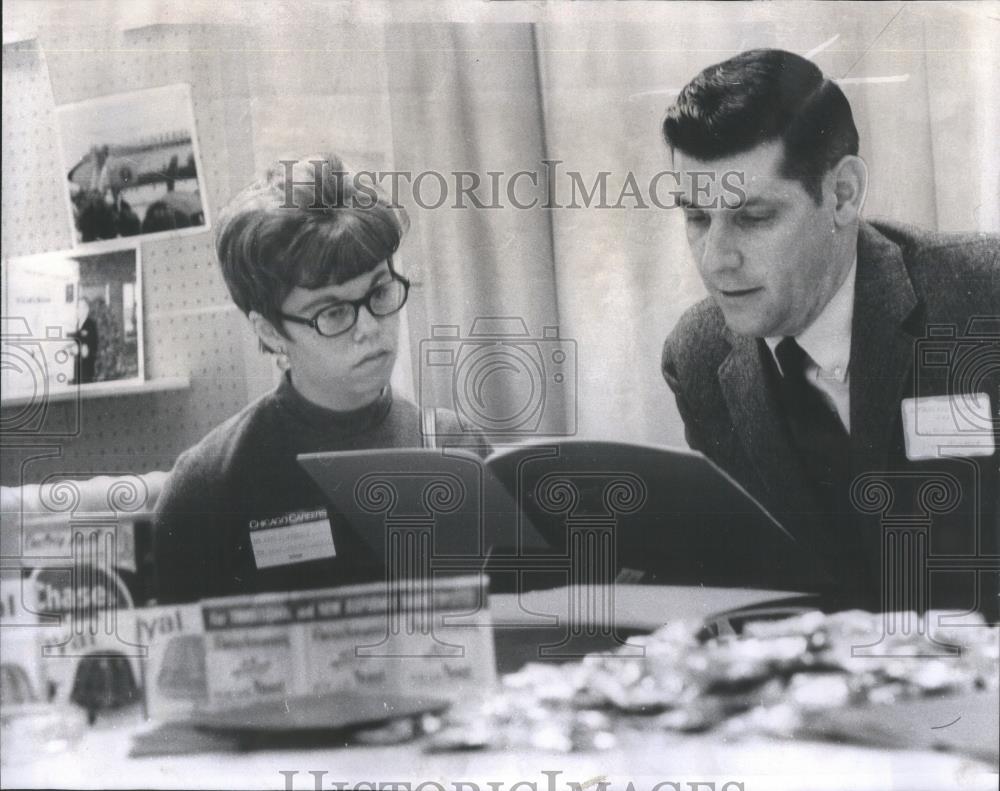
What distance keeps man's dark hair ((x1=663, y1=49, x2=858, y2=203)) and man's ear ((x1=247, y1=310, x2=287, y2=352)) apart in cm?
117

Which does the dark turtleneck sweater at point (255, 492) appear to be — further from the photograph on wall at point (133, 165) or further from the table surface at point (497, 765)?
the photograph on wall at point (133, 165)

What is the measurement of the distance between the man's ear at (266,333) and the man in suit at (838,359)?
1.04 m

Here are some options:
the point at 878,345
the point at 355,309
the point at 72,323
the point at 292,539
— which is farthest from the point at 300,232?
the point at 878,345

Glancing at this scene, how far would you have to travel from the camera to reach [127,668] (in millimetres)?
2994

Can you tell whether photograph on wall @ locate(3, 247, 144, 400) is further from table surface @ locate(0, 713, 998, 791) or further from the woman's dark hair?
table surface @ locate(0, 713, 998, 791)

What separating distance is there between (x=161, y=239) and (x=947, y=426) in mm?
2181

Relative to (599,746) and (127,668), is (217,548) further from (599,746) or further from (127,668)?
(599,746)

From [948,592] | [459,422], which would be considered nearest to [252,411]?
[459,422]

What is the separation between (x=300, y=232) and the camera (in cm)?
294

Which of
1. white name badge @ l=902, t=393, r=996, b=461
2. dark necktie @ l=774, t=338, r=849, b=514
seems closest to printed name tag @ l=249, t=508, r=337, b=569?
dark necktie @ l=774, t=338, r=849, b=514

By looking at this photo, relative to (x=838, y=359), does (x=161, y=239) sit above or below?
above

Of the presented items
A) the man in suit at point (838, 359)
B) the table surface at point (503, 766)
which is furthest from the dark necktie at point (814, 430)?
the table surface at point (503, 766)

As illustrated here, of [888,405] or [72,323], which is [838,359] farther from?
[72,323]

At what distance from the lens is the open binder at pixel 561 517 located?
117 inches
